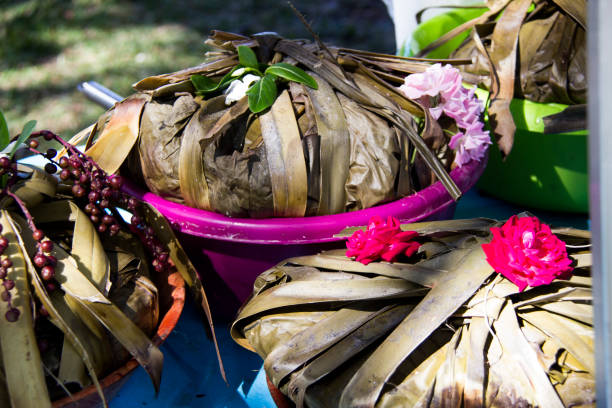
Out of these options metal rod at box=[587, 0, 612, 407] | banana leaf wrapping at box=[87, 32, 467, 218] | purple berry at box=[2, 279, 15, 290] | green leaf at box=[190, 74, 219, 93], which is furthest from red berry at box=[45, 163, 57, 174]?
metal rod at box=[587, 0, 612, 407]

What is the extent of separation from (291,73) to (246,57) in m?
0.15

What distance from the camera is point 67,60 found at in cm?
507

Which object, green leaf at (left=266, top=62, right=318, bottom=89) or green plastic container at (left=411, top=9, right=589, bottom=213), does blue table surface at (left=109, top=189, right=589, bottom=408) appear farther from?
green plastic container at (left=411, top=9, right=589, bottom=213)

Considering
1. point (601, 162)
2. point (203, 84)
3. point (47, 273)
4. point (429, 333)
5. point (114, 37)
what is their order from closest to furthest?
point (601, 162), point (429, 333), point (47, 273), point (203, 84), point (114, 37)

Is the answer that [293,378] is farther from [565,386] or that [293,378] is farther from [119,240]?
[119,240]

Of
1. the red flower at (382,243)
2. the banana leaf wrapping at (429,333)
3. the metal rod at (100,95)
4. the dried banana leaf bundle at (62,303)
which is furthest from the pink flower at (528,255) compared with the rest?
the metal rod at (100,95)

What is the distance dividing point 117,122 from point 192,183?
329mm

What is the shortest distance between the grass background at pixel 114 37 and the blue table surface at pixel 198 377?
288 cm

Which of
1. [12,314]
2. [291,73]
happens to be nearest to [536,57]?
[291,73]

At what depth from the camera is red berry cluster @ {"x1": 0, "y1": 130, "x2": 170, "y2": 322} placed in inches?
48.5

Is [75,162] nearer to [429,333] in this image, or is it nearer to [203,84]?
[203,84]

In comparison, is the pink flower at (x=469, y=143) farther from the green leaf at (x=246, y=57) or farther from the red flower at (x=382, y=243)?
the green leaf at (x=246, y=57)

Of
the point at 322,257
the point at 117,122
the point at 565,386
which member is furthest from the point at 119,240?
the point at 565,386

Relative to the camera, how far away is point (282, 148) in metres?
1.49
